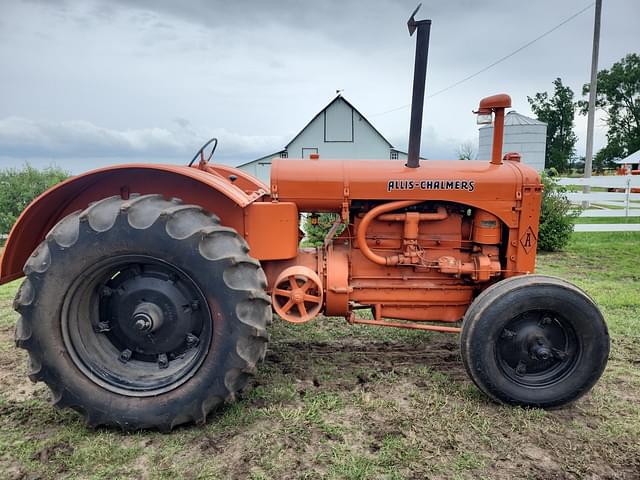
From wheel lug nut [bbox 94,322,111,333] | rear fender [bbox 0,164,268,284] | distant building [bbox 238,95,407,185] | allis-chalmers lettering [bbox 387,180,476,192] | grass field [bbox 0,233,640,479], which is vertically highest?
distant building [bbox 238,95,407,185]

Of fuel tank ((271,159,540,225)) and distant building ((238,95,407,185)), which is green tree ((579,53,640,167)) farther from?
fuel tank ((271,159,540,225))

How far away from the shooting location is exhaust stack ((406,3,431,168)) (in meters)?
3.11

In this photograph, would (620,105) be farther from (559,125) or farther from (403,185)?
(403,185)

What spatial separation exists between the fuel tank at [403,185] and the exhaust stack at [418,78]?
23cm

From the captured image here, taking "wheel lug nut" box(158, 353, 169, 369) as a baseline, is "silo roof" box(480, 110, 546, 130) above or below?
above

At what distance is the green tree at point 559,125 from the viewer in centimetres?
3419

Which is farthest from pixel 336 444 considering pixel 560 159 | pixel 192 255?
pixel 560 159

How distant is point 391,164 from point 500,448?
201cm

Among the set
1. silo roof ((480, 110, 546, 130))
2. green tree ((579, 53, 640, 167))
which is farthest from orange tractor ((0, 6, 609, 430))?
green tree ((579, 53, 640, 167))

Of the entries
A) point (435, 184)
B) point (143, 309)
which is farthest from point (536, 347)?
point (143, 309)

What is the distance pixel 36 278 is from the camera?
262 centimetres

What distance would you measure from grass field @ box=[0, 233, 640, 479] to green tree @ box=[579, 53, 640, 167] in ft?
141

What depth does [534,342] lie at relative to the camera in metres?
2.93

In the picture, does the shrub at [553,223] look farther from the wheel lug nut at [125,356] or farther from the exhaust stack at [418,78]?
the wheel lug nut at [125,356]
